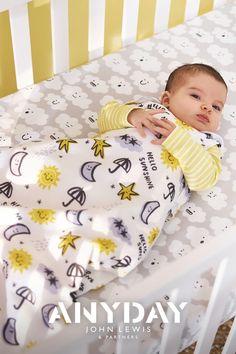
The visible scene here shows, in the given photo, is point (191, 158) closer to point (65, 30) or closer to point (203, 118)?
point (203, 118)

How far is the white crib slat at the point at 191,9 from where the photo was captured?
71.8 inches

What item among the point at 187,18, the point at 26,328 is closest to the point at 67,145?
the point at 26,328

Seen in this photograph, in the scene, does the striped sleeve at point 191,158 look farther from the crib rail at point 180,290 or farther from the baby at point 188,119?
the crib rail at point 180,290

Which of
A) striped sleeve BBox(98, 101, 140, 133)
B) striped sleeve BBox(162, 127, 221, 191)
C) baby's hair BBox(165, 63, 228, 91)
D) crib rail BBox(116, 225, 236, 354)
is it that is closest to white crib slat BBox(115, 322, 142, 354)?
crib rail BBox(116, 225, 236, 354)

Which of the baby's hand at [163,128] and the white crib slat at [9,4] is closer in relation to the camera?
the baby's hand at [163,128]

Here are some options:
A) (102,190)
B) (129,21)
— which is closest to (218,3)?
(129,21)

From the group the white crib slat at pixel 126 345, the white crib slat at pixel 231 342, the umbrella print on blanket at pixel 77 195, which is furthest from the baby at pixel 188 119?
the white crib slat at pixel 126 345

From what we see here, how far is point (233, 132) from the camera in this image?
1552 millimetres

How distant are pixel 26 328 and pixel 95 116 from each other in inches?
26.9

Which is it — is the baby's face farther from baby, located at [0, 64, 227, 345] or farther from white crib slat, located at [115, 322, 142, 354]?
white crib slat, located at [115, 322, 142, 354]

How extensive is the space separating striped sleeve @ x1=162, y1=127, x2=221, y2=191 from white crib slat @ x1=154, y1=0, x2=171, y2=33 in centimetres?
55

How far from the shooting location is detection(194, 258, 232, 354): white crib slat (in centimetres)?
100

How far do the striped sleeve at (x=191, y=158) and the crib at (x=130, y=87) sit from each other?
0.07 metres

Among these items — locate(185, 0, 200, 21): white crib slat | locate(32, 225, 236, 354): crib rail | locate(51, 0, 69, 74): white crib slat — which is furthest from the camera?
locate(185, 0, 200, 21): white crib slat
